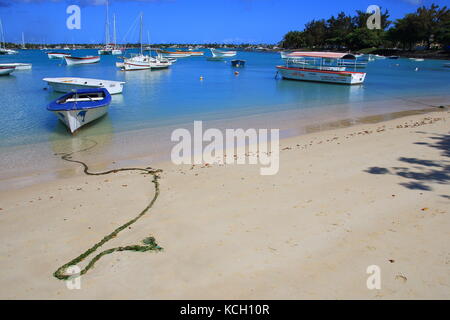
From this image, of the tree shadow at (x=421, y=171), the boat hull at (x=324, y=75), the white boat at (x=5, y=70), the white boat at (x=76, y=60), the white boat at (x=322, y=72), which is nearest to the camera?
the tree shadow at (x=421, y=171)

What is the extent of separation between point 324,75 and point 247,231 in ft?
113

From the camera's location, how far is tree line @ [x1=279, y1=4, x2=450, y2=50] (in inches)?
4195

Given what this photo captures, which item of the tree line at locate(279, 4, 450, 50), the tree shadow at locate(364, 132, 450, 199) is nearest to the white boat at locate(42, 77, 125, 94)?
the tree shadow at locate(364, 132, 450, 199)

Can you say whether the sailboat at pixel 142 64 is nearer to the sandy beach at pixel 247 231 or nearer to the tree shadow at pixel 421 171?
the sandy beach at pixel 247 231

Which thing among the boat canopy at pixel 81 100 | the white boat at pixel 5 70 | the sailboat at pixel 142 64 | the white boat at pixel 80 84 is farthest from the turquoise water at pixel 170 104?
the sailboat at pixel 142 64

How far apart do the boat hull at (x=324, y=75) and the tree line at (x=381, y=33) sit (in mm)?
81878

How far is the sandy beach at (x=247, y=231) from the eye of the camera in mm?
4195

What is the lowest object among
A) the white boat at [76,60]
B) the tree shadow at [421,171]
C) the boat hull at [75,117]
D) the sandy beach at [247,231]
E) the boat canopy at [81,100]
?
the sandy beach at [247,231]

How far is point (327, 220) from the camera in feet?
18.7

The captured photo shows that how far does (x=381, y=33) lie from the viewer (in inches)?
5069

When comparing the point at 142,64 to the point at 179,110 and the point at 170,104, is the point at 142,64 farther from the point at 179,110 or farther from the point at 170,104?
the point at 179,110

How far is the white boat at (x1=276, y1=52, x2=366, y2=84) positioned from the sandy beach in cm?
2853

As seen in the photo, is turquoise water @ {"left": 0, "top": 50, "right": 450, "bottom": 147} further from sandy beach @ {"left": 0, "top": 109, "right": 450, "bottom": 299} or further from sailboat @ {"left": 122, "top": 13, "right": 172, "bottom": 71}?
sailboat @ {"left": 122, "top": 13, "right": 172, "bottom": 71}
